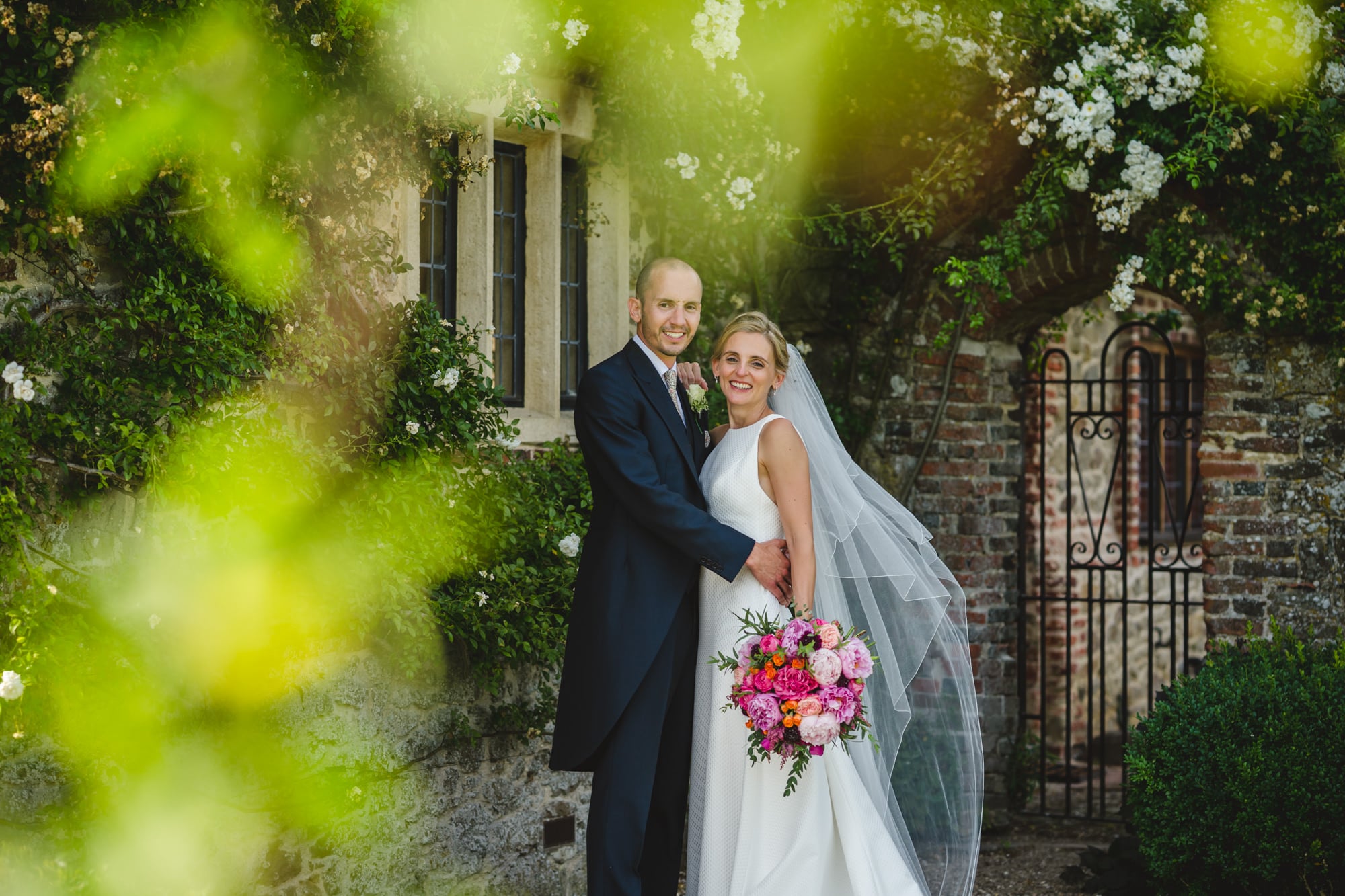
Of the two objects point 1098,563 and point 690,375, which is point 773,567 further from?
point 1098,563

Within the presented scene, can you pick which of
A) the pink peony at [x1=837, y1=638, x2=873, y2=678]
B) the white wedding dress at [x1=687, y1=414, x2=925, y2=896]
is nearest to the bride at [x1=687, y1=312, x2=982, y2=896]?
the white wedding dress at [x1=687, y1=414, x2=925, y2=896]

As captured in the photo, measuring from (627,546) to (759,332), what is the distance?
31.9 inches

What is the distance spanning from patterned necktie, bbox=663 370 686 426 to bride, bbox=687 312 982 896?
0.46 ft

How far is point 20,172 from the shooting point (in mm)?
3463

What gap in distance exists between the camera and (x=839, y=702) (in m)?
3.37

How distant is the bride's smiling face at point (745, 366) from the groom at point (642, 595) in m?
0.17

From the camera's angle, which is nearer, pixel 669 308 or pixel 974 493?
pixel 669 308

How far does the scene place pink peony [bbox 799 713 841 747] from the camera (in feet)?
10.9

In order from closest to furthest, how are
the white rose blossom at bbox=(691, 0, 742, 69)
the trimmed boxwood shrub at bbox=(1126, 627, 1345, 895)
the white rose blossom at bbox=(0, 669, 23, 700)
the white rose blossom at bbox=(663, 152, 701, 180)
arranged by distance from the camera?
the white rose blossom at bbox=(0, 669, 23, 700) → the trimmed boxwood shrub at bbox=(1126, 627, 1345, 895) → the white rose blossom at bbox=(691, 0, 742, 69) → the white rose blossom at bbox=(663, 152, 701, 180)

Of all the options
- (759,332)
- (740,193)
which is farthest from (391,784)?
(740,193)

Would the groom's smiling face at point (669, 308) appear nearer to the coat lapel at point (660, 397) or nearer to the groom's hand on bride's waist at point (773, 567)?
the coat lapel at point (660, 397)

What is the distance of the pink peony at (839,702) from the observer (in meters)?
3.36

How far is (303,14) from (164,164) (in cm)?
75

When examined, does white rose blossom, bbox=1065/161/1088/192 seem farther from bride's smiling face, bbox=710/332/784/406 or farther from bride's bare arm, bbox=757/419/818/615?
bride's bare arm, bbox=757/419/818/615
